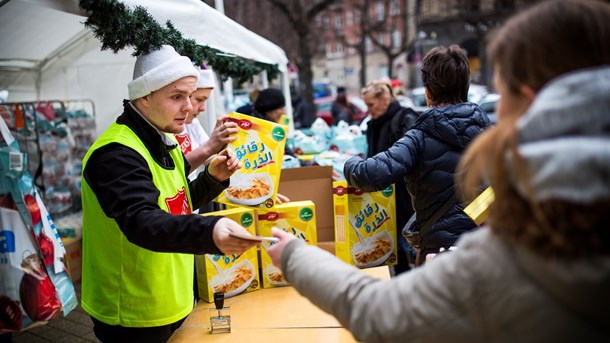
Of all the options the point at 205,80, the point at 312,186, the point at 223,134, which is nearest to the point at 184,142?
the point at 205,80

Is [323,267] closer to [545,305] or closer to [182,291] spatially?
[545,305]

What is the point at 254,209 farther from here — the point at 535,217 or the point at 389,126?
the point at 389,126

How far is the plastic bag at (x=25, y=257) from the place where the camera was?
6.62 feet

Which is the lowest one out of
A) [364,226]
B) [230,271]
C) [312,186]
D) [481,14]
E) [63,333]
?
[63,333]

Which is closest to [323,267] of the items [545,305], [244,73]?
[545,305]

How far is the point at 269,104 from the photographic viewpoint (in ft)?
17.3

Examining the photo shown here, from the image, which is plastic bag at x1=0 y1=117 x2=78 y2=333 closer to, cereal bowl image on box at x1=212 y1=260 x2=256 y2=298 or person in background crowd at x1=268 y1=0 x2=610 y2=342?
cereal bowl image on box at x1=212 y1=260 x2=256 y2=298

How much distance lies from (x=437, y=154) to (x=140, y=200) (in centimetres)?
138

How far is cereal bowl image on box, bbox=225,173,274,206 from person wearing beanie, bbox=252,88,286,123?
286cm

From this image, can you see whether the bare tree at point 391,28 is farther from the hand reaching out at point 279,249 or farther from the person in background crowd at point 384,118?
the hand reaching out at point 279,249

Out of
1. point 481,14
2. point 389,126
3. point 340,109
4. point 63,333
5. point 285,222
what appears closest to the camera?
point 285,222

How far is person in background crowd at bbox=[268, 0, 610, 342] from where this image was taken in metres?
0.85

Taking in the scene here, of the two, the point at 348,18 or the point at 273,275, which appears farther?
the point at 348,18

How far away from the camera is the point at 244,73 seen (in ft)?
16.3
